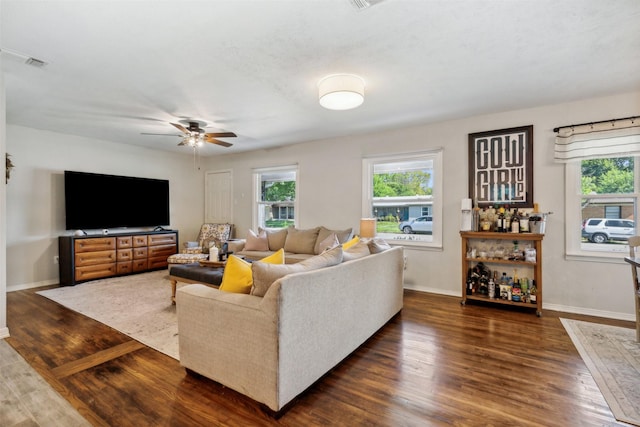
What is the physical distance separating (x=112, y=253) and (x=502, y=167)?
616 centimetres

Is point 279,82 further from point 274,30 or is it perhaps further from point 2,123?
point 2,123

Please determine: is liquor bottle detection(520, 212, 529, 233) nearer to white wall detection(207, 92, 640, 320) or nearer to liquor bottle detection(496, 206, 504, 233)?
liquor bottle detection(496, 206, 504, 233)

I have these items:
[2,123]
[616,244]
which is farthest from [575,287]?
[2,123]

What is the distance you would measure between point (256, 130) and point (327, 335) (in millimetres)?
3602

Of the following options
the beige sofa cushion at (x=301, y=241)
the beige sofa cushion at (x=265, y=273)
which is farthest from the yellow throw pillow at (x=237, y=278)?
the beige sofa cushion at (x=301, y=241)

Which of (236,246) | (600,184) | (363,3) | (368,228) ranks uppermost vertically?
(363,3)

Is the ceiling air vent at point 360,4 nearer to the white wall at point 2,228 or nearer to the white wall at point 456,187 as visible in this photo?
the white wall at point 456,187

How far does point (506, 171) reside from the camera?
12.6 feet

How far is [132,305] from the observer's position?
363 centimetres

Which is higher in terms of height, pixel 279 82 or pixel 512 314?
pixel 279 82

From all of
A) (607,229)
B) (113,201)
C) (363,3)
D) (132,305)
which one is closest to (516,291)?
(607,229)

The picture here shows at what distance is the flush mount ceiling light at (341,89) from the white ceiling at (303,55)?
9 centimetres

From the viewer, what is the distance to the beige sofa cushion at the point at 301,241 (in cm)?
495

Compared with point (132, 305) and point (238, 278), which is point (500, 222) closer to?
point (238, 278)
